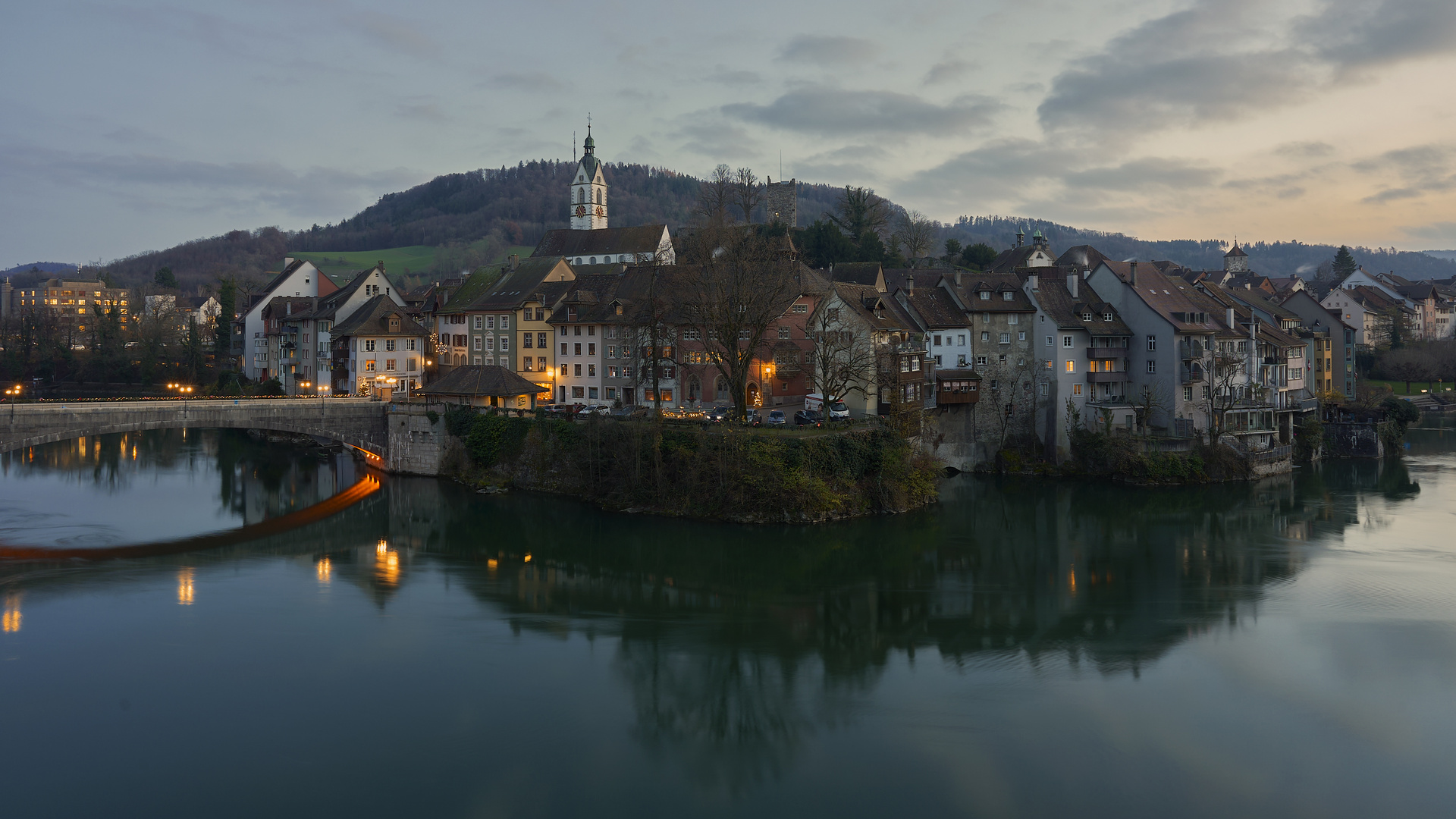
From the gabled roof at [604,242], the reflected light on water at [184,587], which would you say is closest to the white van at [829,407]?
the reflected light on water at [184,587]

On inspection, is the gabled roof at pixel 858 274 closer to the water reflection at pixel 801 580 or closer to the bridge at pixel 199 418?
the water reflection at pixel 801 580

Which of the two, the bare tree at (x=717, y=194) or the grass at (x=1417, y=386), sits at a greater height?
the bare tree at (x=717, y=194)

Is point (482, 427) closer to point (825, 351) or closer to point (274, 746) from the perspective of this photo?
point (825, 351)

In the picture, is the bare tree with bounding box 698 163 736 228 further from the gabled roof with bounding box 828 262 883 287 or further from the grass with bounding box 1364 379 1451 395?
the grass with bounding box 1364 379 1451 395

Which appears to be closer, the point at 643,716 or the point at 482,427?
the point at 643,716

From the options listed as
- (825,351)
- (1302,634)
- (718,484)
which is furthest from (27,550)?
(1302,634)

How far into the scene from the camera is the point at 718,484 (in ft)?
121

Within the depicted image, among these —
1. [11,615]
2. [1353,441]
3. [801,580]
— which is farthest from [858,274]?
[11,615]

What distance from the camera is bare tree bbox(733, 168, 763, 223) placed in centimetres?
6950

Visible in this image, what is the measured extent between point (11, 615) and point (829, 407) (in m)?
28.8

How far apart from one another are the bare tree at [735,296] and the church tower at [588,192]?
5646 cm

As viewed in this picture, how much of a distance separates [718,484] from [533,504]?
8.96 m

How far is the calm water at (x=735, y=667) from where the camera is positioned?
16.9 metres

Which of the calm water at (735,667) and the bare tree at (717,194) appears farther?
the bare tree at (717,194)
